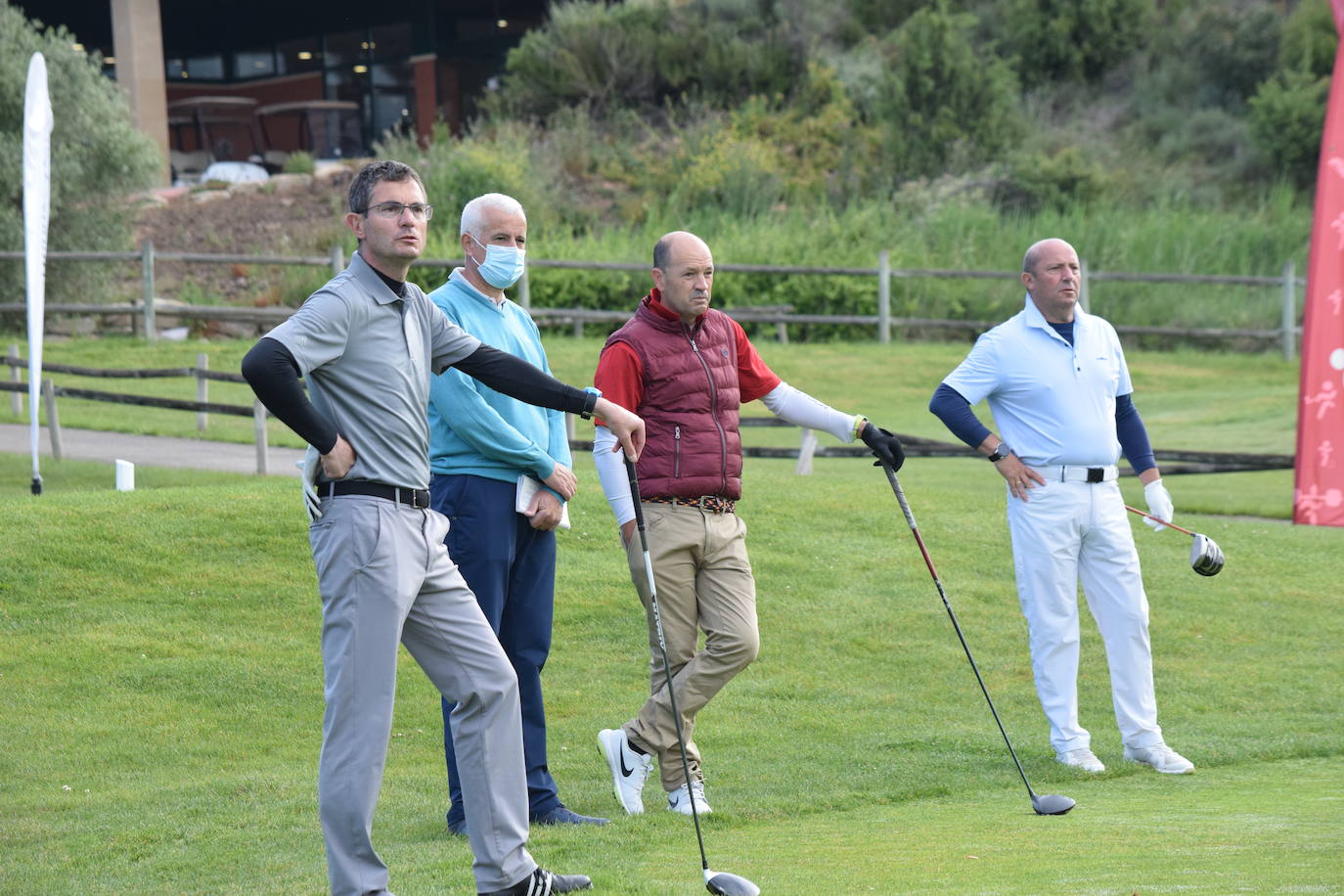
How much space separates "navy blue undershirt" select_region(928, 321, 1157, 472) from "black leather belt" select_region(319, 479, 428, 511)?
3164 millimetres

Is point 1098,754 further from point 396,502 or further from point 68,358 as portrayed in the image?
point 68,358

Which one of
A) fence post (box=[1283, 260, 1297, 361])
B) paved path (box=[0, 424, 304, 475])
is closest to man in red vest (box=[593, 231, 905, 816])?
paved path (box=[0, 424, 304, 475])

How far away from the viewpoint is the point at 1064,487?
7340 millimetres

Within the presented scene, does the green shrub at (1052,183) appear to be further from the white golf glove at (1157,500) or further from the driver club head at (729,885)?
the driver club head at (729,885)

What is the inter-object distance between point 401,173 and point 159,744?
4.20 m

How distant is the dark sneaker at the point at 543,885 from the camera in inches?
187

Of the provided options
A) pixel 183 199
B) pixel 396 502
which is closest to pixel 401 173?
pixel 396 502

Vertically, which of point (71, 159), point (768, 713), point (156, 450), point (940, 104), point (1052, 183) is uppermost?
point (940, 104)

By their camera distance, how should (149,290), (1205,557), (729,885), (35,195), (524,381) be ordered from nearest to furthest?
(729,885), (524,381), (1205,557), (35,195), (149,290)

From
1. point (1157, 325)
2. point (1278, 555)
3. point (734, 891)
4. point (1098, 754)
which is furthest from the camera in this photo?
point (1157, 325)

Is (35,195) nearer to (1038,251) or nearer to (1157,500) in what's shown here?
(1038,251)

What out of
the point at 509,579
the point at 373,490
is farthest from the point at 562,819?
the point at 373,490

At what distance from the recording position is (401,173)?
4.95 m

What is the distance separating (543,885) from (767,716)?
3.99m
